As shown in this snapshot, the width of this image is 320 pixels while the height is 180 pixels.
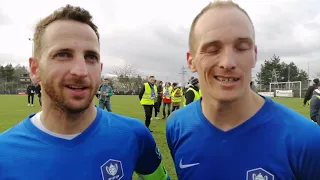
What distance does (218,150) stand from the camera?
199 centimetres

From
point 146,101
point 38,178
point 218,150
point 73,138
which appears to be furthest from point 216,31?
point 146,101

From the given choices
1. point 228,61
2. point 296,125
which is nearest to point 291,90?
point 296,125

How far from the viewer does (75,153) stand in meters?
1.92

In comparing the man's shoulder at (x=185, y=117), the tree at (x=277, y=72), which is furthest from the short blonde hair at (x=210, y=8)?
the tree at (x=277, y=72)

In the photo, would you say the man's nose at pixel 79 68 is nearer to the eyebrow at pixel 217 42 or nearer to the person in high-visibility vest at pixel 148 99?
the eyebrow at pixel 217 42

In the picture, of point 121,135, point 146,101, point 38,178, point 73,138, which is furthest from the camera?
point 146,101

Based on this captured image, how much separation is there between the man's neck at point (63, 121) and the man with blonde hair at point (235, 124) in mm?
653

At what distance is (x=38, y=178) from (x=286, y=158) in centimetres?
139

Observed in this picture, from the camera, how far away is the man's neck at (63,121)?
2027mm

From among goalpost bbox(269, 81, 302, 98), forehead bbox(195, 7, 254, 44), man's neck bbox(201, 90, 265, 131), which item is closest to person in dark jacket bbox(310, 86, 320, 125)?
man's neck bbox(201, 90, 265, 131)

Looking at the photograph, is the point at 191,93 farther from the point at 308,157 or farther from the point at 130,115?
the point at 130,115

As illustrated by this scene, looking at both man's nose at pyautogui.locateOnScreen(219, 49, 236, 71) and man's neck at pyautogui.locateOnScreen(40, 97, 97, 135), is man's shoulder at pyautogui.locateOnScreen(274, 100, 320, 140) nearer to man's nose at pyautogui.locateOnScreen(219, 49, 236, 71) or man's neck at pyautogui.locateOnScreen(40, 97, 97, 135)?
man's nose at pyautogui.locateOnScreen(219, 49, 236, 71)

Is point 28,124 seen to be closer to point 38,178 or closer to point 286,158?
point 38,178

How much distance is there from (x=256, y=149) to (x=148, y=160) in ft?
2.70
